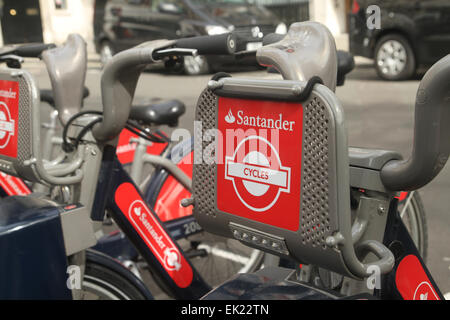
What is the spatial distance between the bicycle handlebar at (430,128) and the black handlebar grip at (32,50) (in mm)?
1296

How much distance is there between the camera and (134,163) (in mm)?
2980

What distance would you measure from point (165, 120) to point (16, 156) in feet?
4.25

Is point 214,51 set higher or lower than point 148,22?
higher

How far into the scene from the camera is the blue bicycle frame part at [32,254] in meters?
1.48

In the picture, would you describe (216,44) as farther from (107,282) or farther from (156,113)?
(156,113)

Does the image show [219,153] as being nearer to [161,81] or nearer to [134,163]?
[134,163]

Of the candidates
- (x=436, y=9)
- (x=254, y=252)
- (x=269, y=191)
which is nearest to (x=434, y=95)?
(x=269, y=191)

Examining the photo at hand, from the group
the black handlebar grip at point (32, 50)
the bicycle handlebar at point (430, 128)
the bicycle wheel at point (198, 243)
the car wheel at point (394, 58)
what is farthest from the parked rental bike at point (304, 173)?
the car wheel at point (394, 58)

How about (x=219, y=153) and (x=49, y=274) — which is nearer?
(x=219, y=153)

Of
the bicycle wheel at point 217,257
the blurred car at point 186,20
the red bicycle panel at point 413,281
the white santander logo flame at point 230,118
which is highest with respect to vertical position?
the white santander logo flame at point 230,118

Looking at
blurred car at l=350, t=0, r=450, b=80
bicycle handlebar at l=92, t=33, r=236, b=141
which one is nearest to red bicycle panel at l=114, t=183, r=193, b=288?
bicycle handlebar at l=92, t=33, r=236, b=141

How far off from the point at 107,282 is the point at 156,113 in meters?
1.11

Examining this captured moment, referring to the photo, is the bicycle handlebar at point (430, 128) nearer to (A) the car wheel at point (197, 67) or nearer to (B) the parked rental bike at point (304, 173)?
(B) the parked rental bike at point (304, 173)

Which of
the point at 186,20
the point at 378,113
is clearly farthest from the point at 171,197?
the point at 186,20
